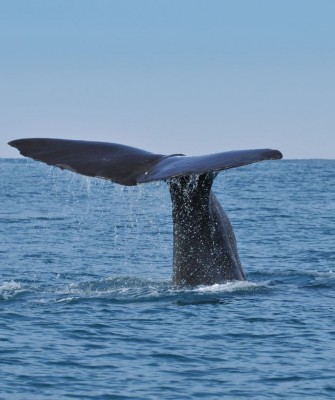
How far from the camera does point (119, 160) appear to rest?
11.9m

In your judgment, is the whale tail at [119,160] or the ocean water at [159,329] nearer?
the ocean water at [159,329]

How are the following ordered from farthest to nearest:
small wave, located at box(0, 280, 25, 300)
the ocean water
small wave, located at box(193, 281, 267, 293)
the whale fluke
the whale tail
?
small wave, located at box(0, 280, 25, 300)
small wave, located at box(193, 281, 267, 293)
the whale fluke
the whale tail
the ocean water

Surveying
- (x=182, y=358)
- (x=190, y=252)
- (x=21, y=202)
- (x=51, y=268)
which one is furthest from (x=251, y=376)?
(x=21, y=202)

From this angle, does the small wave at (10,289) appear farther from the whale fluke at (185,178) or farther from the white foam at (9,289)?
the whale fluke at (185,178)

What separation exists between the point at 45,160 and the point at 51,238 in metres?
14.2

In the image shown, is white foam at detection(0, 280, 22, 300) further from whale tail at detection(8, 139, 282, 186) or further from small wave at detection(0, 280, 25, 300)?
whale tail at detection(8, 139, 282, 186)

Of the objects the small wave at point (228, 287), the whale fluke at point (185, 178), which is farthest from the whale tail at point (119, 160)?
the small wave at point (228, 287)

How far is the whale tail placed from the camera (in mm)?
10781

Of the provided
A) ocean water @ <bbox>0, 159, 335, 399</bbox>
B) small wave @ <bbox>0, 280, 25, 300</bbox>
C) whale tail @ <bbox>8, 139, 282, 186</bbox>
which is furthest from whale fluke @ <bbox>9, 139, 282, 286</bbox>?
small wave @ <bbox>0, 280, 25, 300</bbox>

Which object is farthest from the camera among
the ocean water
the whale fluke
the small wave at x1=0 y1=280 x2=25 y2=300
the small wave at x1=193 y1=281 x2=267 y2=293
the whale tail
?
the small wave at x1=0 y1=280 x2=25 y2=300

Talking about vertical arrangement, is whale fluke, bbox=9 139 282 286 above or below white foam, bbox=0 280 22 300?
above

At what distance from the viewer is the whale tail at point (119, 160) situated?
1078 centimetres

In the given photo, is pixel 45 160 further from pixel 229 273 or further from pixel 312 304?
pixel 312 304

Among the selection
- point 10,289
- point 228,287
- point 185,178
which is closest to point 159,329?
point 228,287
